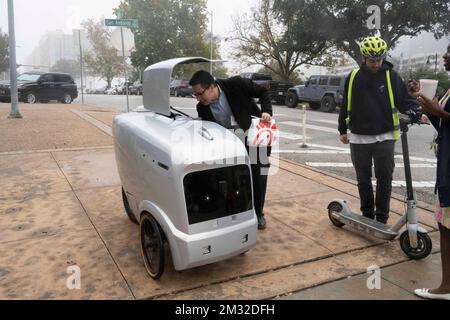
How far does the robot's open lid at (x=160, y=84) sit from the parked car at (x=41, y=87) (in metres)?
Answer: 19.8

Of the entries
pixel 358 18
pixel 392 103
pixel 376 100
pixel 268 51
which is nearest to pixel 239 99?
pixel 376 100

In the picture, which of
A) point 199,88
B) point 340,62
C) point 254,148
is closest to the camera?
point 199,88

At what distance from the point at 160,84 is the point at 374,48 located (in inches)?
78.5

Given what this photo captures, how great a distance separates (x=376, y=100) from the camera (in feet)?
13.9

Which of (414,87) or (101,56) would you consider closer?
(414,87)

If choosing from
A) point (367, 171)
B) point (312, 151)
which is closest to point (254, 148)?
point (367, 171)

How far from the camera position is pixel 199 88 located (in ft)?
13.1

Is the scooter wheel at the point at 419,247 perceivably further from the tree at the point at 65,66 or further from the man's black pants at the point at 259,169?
the tree at the point at 65,66

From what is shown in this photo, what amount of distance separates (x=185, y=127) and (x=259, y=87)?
3.60ft

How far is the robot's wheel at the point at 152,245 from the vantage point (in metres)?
3.44

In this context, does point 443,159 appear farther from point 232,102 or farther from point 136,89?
point 136,89

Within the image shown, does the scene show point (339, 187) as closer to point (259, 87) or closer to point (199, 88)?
point (259, 87)

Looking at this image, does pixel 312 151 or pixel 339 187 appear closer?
pixel 339 187

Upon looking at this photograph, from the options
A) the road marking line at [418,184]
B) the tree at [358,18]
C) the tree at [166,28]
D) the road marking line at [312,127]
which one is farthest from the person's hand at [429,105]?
the tree at [166,28]
